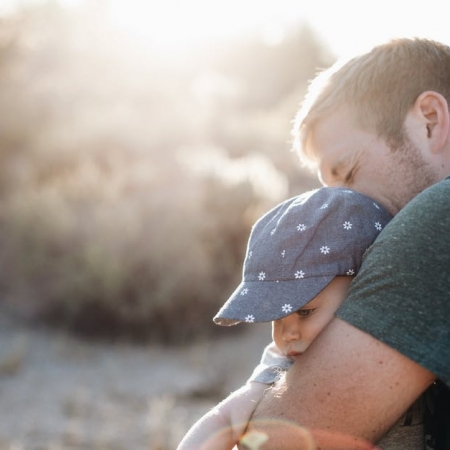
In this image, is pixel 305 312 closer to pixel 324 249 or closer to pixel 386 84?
pixel 324 249

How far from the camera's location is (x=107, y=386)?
6.88 metres

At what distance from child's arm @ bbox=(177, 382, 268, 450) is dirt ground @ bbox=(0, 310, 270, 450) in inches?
136

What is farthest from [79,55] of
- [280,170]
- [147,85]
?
[280,170]

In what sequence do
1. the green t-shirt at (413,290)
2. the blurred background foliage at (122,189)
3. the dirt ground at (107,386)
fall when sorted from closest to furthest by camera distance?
the green t-shirt at (413,290)
the dirt ground at (107,386)
the blurred background foliage at (122,189)

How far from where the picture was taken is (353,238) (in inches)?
71.9

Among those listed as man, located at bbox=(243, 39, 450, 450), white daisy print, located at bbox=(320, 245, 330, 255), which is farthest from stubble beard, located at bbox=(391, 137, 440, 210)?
white daisy print, located at bbox=(320, 245, 330, 255)

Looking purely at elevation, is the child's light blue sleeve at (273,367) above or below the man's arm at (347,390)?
below

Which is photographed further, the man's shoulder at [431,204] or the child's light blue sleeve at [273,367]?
the child's light blue sleeve at [273,367]

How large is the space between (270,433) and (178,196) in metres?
7.97

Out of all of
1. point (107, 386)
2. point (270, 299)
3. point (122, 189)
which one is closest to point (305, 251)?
point (270, 299)

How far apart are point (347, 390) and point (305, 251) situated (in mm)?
375

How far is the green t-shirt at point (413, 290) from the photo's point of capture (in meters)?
1.55

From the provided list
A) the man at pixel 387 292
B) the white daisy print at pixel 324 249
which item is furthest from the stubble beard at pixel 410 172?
the white daisy print at pixel 324 249

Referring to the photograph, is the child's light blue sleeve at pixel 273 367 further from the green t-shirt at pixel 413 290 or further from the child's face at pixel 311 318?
the green t-shirt at pixel 413 290
